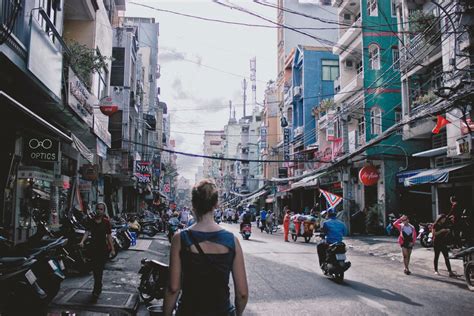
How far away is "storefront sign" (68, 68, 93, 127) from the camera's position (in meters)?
12.0

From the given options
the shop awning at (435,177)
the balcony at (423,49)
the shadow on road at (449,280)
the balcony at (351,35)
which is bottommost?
the shadow on road at (449,280)

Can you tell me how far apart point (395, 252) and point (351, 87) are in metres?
14.1

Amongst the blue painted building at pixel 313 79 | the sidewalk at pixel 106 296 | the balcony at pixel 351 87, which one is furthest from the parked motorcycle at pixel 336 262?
the blue painted building at pixel 313 79

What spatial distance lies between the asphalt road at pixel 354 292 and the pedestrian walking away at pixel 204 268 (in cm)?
413

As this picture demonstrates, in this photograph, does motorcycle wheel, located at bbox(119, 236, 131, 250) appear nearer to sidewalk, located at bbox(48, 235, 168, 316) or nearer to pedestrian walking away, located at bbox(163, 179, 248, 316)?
sidewalk, located at bbox(48, 235, 168, 316)

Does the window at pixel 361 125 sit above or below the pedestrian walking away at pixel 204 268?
above

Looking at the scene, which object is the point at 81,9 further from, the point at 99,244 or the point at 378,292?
the point at 378,292

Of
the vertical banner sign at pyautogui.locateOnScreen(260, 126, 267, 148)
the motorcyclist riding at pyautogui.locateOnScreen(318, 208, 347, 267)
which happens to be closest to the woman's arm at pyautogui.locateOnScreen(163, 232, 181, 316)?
the motorcyclist riding at pyautogui.locateOnScreen(318, 208, 347, 267)

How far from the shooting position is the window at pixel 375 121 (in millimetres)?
25094

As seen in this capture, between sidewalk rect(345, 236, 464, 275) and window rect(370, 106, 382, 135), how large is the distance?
693 centimetres

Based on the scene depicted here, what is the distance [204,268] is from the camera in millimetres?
2869

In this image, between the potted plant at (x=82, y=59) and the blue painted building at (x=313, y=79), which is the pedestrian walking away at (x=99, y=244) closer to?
the potted plant at (x=82, y=59)

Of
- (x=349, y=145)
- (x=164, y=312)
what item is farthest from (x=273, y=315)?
(x=349, y=145)

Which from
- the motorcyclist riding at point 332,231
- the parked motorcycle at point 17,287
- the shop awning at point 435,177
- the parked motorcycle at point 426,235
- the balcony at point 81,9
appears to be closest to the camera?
the parked motorcycle at point 17,287
